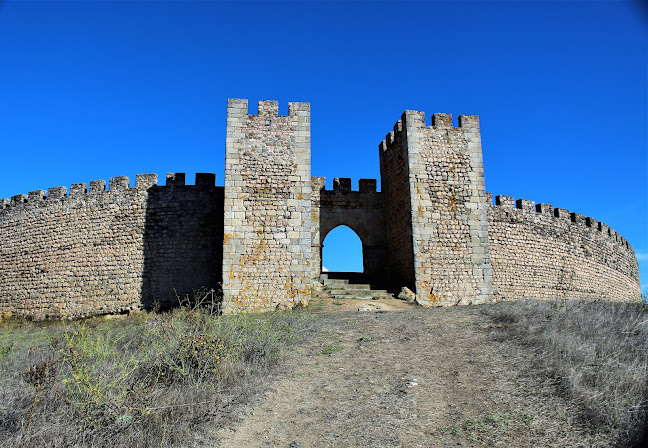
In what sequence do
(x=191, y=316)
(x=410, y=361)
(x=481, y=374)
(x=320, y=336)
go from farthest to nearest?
(x=320, y=336) → (x=191, y=316) → (x=410, y=361) → (x=481, y=374)

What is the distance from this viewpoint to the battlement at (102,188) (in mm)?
15484

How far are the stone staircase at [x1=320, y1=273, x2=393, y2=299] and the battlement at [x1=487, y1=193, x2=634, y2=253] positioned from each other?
575cm

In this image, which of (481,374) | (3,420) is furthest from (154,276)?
(481,374)

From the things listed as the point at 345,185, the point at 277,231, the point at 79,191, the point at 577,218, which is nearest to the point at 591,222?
the point at 577,218

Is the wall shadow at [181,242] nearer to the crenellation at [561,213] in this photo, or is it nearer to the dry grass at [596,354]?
the dry grass at [596,354]

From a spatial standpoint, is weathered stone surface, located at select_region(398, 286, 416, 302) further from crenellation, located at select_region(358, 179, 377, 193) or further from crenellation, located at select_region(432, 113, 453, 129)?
crenellation, located at select_region(432, 113, 453, 129)

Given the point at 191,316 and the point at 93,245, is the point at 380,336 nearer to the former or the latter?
the point at 191,316

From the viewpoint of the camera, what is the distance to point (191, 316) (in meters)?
7.81

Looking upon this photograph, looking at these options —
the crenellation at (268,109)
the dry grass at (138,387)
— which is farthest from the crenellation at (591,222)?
the dry grass at (138,387)

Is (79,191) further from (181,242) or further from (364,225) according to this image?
(364,225)

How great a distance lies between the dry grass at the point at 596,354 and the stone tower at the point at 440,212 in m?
4.58

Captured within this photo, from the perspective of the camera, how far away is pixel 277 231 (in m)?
13.1

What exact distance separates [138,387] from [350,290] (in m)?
8.76

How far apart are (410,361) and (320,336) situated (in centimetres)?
204
